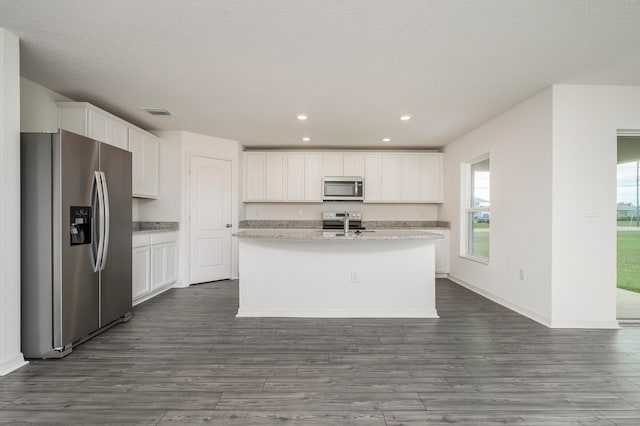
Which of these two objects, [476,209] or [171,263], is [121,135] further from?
[476,209]

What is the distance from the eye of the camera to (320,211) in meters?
6.39

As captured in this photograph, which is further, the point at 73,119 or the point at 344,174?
the point at 344,174

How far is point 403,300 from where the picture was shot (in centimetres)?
362

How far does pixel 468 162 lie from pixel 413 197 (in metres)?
1.22

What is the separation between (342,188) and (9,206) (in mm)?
4560

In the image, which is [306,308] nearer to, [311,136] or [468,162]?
[311,136]

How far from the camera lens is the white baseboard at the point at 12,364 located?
7.32ft

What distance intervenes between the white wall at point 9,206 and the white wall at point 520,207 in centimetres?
472

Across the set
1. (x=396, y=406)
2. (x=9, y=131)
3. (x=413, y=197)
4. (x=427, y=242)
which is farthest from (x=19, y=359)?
(x=413, y=197)

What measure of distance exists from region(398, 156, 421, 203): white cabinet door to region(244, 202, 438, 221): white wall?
1.10ft

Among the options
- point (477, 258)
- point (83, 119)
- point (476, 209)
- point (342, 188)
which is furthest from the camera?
point (342, 188)

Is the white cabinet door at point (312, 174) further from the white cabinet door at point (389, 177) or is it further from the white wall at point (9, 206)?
the white wall at point (9, 206)

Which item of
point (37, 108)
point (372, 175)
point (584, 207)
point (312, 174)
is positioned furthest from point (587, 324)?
point (37, 108)

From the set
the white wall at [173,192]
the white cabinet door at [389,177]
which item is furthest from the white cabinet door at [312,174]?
the white wall at [173,192]
